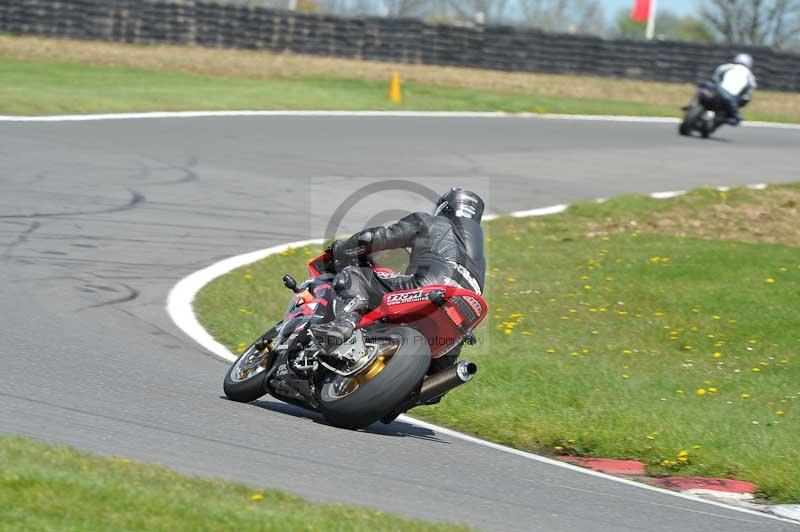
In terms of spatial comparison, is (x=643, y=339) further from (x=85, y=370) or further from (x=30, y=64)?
(x=30, y=64)

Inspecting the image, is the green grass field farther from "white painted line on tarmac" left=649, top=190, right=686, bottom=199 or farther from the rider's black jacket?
the rider's black jacket

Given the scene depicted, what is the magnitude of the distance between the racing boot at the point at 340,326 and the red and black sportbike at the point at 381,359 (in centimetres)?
6

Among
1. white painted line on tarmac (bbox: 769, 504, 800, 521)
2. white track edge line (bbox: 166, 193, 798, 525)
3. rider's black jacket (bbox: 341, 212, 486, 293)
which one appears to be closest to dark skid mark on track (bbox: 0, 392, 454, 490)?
rider's black jacket (bbox: 341, 212, 486, 293)

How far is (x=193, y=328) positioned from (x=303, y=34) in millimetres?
23479

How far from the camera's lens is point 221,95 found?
24906 mm

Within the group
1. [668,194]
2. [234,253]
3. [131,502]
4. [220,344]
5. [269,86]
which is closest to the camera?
[131,502]

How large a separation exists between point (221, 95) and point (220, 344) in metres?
16.0

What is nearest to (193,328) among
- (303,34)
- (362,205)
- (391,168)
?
(362,205)

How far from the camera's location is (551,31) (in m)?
33.2

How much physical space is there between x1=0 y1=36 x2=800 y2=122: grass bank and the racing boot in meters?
14.2

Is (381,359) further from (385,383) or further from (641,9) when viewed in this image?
(641,9)

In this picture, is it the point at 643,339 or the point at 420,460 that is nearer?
the point at 420,460

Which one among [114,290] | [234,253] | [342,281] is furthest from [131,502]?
[234,253]

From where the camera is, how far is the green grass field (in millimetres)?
21938
